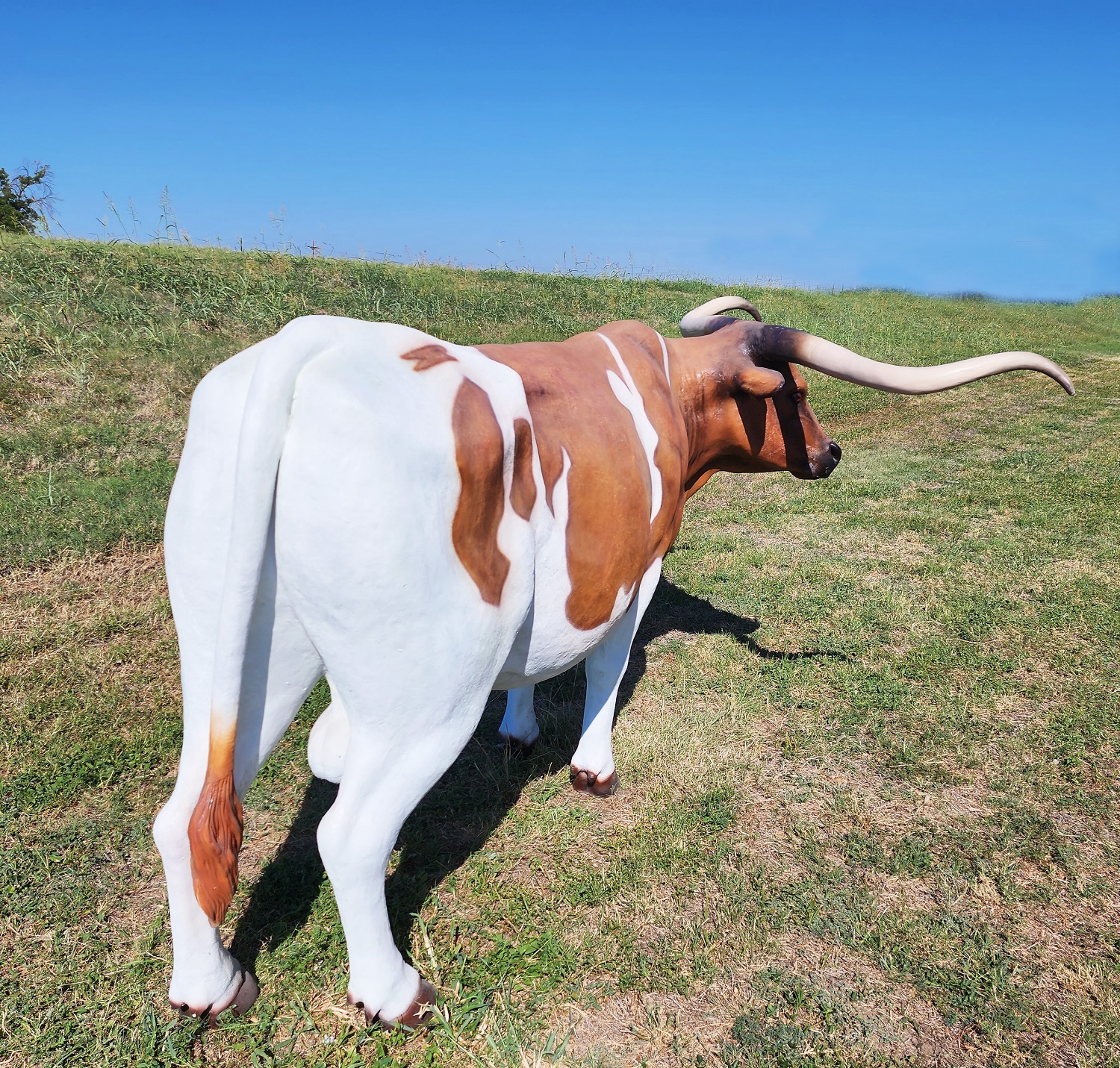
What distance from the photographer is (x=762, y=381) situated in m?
2.99

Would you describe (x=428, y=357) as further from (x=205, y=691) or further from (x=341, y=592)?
(x=205, y=691)

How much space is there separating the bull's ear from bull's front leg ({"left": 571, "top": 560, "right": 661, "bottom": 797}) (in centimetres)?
75

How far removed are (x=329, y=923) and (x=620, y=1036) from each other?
0.99 m

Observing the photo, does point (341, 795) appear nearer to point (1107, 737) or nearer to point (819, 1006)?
point (819, 1006)

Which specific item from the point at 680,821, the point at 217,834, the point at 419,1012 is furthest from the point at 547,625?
the point at 680,821

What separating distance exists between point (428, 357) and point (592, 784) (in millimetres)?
1993

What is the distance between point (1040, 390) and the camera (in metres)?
12.1

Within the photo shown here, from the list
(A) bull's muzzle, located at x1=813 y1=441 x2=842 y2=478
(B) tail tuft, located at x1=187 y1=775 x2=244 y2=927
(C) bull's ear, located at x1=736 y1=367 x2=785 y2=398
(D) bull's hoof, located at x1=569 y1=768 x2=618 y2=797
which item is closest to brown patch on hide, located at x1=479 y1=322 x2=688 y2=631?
(C) bull's ear, located at x1=736 y1=367 x2=785 y2=398

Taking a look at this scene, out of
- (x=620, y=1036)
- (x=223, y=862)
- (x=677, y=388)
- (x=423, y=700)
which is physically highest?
(x=677, y=388)

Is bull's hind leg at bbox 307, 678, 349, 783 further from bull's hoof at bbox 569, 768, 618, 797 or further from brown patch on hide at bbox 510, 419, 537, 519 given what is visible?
bull's hoof at bbox 569, 768, 618, 797

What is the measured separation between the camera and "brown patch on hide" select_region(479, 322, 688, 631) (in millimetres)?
2426

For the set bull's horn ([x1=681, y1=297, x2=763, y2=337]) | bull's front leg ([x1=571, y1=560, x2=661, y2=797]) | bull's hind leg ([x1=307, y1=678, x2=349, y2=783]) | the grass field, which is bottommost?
the grass field

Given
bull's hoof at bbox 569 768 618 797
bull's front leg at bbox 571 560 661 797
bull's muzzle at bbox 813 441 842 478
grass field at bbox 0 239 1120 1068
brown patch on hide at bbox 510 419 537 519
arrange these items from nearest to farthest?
1. brown patch on hide at bbox 510 419 537 519
2. grass field at bbox 0 239 1120 1068
3. bull's front leg at bbox 571 560 661 797
4. bull's hoof at bbox 569 768 618 797
5. bull's muzzle at bbox 813 441 842 478

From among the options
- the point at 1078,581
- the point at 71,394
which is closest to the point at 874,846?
the point at 1078,581
